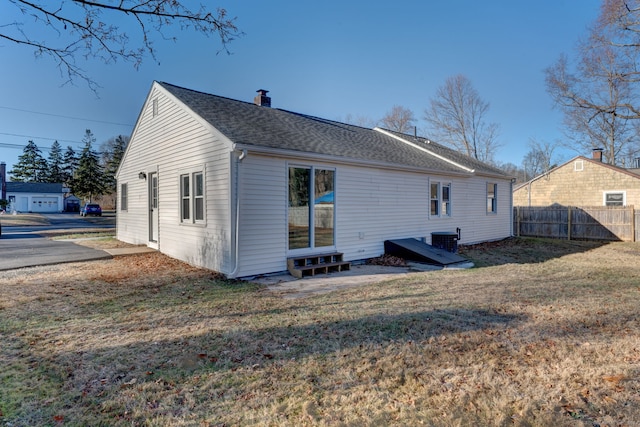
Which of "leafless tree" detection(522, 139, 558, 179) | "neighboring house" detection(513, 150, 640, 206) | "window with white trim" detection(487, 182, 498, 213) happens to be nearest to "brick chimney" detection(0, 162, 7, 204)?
"window with white trim" detection(487, 182, 498, 213)

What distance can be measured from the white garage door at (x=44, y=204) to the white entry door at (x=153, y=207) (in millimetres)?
48559

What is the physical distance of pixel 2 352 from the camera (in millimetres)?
3658

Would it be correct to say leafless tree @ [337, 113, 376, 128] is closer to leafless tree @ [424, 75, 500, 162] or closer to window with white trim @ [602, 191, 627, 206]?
leafless tree @ [424, 75, 500, 162]

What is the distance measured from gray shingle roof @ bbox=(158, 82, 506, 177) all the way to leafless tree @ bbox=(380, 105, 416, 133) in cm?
2131

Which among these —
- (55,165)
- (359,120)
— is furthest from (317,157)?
(55,165)

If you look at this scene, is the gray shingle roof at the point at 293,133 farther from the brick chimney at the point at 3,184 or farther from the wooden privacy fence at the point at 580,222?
A: the brick chimney at the point at 3,184

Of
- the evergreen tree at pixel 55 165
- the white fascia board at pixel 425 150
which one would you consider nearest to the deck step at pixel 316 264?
the white fascia board at pixel 425 150

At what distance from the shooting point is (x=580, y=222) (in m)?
17.0

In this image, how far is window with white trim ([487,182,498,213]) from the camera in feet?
49.9

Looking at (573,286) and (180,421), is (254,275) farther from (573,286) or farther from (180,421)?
(573,286)

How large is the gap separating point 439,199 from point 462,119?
2136cm

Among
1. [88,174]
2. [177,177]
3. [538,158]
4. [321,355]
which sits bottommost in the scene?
[321,355]

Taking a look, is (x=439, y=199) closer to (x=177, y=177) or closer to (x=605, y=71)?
(x=605, y=71)

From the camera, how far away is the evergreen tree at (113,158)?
162ft
